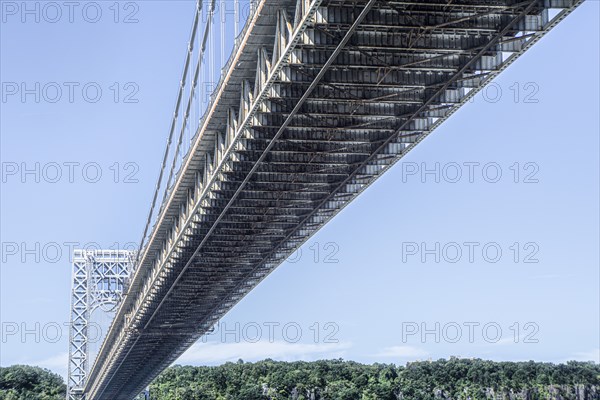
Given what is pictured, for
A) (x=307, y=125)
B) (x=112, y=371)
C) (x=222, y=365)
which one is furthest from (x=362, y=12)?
(x=222, y=365)

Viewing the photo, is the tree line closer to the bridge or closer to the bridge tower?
the bridge tower

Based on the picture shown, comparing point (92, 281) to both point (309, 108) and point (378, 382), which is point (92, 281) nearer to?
point (378, 382)

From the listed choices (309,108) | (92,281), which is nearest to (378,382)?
(92,281)

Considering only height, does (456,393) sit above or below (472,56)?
below

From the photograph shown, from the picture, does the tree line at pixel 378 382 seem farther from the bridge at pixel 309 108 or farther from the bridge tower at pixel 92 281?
the bridge at pixel 309 108

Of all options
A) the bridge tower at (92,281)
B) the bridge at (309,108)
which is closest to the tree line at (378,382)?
the bridge tower at (92,281)

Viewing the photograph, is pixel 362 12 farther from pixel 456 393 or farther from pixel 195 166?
pixel 456 393

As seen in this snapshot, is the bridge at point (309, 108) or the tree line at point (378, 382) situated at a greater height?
the bridge at point (309, 108)

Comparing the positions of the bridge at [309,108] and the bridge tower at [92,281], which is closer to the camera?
the bridge at [309,108]

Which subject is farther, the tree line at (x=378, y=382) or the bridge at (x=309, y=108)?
the tree line at (x=378, y=382)
